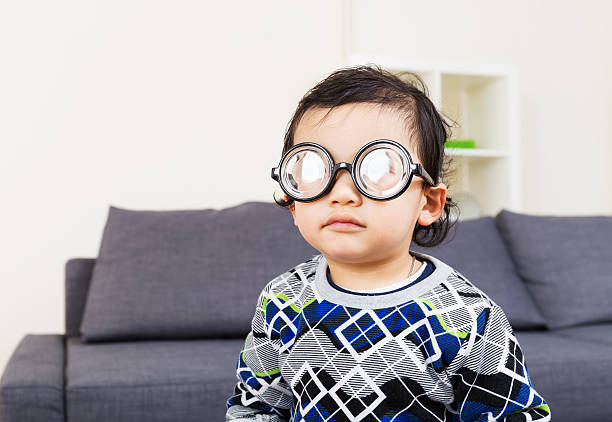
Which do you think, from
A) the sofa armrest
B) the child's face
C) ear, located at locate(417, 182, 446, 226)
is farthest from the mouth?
the sofa armrest

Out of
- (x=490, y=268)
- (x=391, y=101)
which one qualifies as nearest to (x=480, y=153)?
(x=490, y=268)

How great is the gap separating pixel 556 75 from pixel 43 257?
2479 millimetres

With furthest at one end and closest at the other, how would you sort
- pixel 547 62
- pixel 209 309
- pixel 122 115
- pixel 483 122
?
pixel 547 62 < pixel 483 122 < pixel 122 115 < pixel 209 309

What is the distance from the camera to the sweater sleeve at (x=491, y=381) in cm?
81

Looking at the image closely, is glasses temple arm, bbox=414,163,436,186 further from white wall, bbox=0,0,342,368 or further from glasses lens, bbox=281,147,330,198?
white wall, bbox=0,0,342,368

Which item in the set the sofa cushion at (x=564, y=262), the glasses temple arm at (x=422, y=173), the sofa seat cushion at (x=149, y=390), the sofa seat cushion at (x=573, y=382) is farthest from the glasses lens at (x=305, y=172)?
the sofa cushion at (x=564, y=262)

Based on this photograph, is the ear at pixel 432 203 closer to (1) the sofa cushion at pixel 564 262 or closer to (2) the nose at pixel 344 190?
(2) the nose at pixel 344 190

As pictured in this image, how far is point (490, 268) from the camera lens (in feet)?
7.30

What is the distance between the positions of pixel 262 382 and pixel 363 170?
13.2 inches

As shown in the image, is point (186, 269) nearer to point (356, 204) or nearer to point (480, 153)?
point (356, 204)

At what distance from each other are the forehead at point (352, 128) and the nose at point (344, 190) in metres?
0.02

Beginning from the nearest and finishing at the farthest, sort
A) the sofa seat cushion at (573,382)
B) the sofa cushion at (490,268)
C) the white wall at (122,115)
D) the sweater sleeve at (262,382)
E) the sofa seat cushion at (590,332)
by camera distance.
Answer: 1. the sweater sleeve at (262,382)
2. the sofa seat cushion at (573,382)
3. the sofa seat cushion at (590,332)
4. the sofa cushion at (490,268)
5. the white wall at (122,115)

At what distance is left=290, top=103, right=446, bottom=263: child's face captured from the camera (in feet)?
2.69

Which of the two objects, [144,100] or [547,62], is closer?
[144,100]
